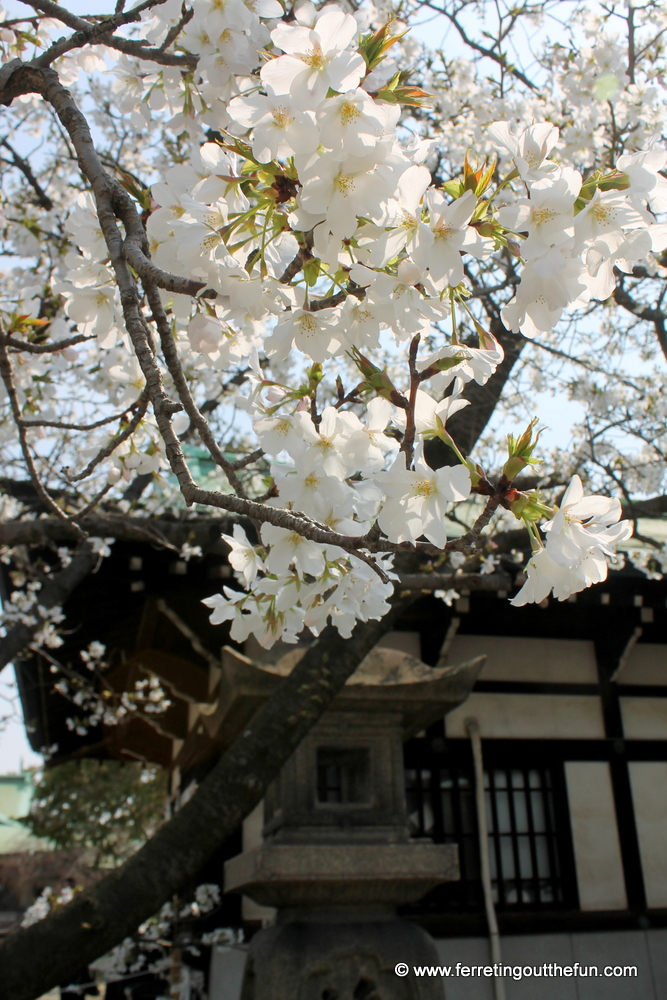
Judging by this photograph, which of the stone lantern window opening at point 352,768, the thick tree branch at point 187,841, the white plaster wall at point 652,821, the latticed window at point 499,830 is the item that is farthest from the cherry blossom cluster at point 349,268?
the white plaster wall at point 652,821

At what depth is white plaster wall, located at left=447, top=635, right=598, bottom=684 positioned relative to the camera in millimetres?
5836

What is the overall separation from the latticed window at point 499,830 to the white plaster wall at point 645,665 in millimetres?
1124

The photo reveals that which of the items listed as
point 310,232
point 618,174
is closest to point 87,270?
point 310,232

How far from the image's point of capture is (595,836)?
5.41m

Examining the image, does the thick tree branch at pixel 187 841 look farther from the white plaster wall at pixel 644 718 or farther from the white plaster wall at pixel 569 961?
the white plaster wall at pixel 644 718

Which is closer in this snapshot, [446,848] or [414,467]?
[414,467]

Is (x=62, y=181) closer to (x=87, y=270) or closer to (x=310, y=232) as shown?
(x=87, y=270)

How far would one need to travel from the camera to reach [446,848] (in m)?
3.79

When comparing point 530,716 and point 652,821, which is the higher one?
point 530,716

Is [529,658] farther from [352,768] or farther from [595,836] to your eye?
[352,768]

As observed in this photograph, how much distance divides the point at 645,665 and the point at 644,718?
445 millimetres

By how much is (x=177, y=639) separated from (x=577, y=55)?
5.66m

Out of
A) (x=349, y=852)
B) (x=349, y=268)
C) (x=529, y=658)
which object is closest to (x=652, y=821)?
(x=529, y=658)

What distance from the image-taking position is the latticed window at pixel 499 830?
5.18m
